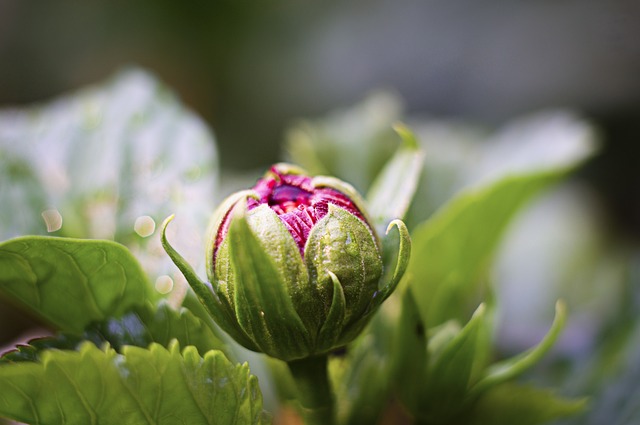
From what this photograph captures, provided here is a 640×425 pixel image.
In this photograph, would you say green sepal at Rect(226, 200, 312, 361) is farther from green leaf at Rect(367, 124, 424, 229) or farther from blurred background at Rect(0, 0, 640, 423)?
blurred background at Rect(0, 0, 640, 423)

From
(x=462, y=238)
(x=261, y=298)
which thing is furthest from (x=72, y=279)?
(x=462, y=238)

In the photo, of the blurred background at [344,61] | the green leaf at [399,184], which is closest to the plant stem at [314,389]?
the green leaf at [399,184]

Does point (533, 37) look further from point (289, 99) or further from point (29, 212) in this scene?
point (29, 212)

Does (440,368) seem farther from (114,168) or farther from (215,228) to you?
(114,168)

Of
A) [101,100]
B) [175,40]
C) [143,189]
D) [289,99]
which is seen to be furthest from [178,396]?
[175,40]

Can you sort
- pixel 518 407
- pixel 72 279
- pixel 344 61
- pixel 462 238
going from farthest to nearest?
pixel 344 61 < pixel 462 238 < pixel 518 407 < pixel 72 279

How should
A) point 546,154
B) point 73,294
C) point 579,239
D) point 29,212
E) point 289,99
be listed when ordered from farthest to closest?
point 289,99
point 579,239
point 546,154
point 29,212
point 73,294
